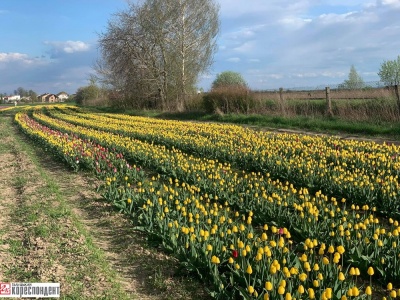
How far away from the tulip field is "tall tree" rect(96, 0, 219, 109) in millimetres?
22442

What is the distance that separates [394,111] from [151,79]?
23.8m

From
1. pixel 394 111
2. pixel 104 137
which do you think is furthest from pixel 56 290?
pixel 394 111

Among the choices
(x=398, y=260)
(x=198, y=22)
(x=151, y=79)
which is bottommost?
(x=398, y=260)

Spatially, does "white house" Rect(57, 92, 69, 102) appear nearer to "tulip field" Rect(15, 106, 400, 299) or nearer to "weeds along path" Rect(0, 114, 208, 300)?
"tulip field" Rect(15, 106, 400, 299)

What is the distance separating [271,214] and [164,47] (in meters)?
31.5

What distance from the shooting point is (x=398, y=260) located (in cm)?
396

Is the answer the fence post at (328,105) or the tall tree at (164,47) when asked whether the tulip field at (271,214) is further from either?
the tall tree at (164,47)

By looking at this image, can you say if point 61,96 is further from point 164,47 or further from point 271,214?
point 271,214

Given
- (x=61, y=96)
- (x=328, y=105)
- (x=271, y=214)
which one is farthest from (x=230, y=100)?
(x=61, y=96)

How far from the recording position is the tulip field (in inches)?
145

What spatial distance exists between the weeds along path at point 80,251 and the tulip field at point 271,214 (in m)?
0.23

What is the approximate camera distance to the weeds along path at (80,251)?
4160mm

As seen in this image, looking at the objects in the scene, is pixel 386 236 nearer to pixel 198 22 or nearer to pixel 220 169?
pixel 220 169

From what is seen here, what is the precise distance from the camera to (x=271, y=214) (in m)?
5.66
